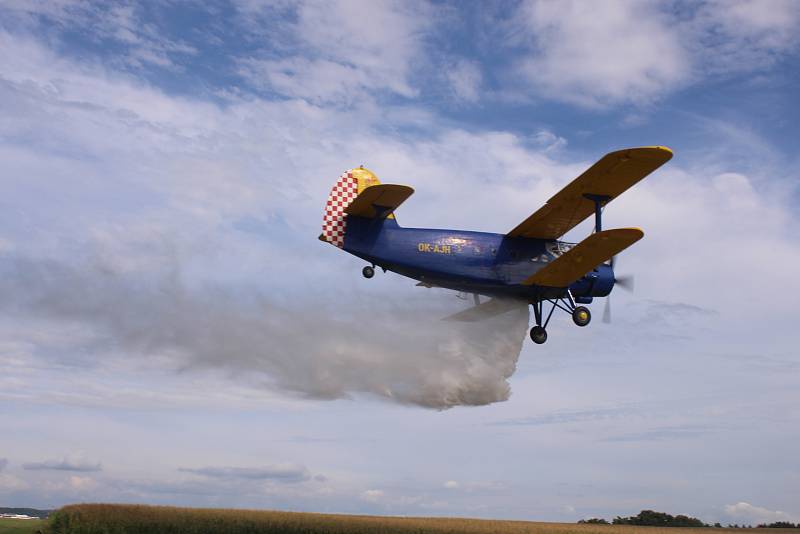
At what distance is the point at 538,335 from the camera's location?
21734mm

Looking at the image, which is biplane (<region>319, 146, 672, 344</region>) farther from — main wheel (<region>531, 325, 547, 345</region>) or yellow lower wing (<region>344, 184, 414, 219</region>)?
main wheel (<region>531, 325, 547, 345</region>)

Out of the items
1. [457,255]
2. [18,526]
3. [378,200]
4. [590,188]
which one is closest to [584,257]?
[590,188]

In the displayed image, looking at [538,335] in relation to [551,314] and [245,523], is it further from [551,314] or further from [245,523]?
[245,523]

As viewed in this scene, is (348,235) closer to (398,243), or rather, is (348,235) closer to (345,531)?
(398,243)

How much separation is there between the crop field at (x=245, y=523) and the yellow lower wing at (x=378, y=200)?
1095 cm

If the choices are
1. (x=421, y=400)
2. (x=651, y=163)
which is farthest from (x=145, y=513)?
(x=651, y=163)

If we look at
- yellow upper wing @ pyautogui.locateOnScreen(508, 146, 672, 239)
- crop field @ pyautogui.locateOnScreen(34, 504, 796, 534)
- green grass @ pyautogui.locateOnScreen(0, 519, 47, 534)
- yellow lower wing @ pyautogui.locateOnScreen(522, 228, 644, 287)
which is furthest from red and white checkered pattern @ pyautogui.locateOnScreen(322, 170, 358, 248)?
green grass @ pyautogui.locateOnScreen(0, 519, 47, 534)

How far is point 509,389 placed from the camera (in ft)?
72.7

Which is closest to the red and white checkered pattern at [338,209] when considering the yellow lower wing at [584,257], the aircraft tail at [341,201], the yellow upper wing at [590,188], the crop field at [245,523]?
the aircraft tail at [341,201]

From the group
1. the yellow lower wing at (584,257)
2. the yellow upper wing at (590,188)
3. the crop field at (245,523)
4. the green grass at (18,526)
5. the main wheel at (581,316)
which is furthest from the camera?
Answer: the green grass at (18,526)

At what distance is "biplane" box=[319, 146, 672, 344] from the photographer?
60.3ft

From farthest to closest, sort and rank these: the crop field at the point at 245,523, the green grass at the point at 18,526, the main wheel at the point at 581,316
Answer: the green grass at the point at 18,526 → the crop field at the point at 245,523 → the main wheel at the point at 581,316

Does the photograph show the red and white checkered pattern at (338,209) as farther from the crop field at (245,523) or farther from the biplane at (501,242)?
the crop field at (245,523)

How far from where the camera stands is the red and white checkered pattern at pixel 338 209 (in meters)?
19.3
